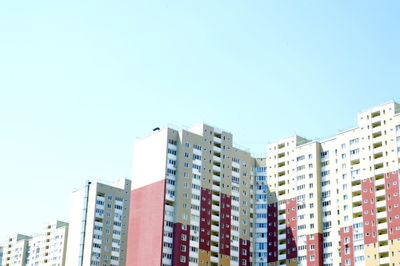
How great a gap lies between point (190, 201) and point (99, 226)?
4092 centimetres

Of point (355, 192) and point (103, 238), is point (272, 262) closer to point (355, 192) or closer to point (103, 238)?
point (355, 192)

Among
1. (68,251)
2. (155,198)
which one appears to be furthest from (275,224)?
(68,251)

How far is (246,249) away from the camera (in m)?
149

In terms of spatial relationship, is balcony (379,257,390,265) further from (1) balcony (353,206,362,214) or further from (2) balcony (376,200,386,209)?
(1) balcony (353,206,362,214)

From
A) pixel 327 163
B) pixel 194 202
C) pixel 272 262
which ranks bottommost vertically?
pixel 272 262

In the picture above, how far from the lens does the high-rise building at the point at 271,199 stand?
431 feet

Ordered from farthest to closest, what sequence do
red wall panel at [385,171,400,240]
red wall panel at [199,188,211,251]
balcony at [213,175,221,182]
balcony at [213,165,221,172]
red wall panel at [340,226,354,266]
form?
balcony at [213,165,221,172], balcony at [213,175,221,182], red wall panel at [199,188,211,251], red wall panel at [340,226,354,266], red wall panel at [385,171,400,240]

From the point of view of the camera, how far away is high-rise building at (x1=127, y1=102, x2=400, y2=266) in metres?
132

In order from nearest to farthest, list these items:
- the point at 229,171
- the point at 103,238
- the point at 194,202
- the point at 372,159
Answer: the point at 372,159, the point at 194,202, the point at 229,171, the point at 103,238

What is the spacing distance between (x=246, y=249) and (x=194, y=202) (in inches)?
653

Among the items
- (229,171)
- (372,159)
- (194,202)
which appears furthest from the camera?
(229,171)

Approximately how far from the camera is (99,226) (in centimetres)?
17412

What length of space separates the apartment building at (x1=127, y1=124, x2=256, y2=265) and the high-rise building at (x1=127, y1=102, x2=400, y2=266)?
0.22 m

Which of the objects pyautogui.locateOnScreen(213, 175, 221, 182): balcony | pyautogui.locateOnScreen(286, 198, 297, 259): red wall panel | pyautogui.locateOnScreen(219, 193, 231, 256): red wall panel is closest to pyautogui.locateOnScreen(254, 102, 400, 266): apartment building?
pyautogui.locateOnScreen(286, 198, 297, 259): red wall panel
